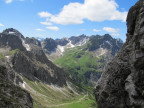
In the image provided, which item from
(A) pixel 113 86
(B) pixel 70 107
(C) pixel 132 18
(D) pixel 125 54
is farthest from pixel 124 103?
(B) pixel 70 107

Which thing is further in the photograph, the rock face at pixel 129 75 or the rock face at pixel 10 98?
the rock face at pixel 10 98

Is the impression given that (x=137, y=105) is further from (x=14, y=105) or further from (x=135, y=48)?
(x=14, y=105)

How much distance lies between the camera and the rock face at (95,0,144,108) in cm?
2723

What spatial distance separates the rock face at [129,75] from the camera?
2723cm

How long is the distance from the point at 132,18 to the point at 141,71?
11.8 metres

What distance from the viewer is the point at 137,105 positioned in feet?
88.4

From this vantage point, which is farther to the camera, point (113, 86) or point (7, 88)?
point (7, 88)

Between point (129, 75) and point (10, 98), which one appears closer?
point (129, 75)

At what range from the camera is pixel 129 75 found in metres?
30.1

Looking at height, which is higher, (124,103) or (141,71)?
(141,71)

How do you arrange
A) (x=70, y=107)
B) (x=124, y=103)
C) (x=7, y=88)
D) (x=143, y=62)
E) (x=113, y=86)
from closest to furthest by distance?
(x=143, y=62) → (x=124, y=103) → (x=113, y=86) → (x=7, y=88) → (x=70, y=107)

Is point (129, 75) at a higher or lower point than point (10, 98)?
higher

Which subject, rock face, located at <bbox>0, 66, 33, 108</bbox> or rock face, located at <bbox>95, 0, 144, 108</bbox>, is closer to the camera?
rock face, located at <bbox>95, 0, 144, 108</bbox>

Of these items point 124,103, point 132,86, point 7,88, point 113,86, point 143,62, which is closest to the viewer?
point 143,62
